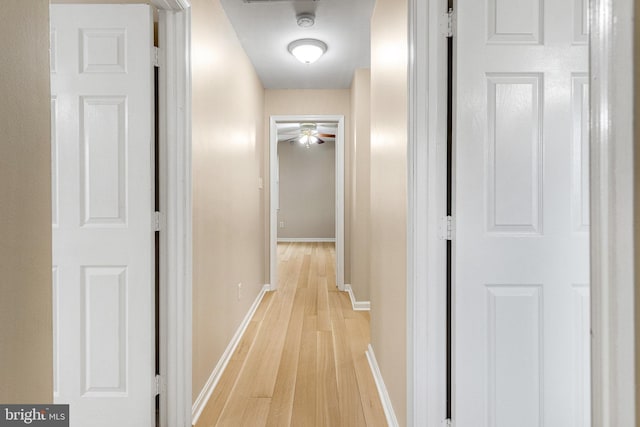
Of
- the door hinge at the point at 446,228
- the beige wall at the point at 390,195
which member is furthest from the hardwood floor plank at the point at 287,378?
the door hinge at the point at 446,228

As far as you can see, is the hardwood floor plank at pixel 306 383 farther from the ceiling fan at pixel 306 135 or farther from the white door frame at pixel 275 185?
the ceiling fan at pixel 306 135

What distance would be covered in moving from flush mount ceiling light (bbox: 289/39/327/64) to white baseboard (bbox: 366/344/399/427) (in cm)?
246

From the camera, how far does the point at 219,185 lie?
243cm

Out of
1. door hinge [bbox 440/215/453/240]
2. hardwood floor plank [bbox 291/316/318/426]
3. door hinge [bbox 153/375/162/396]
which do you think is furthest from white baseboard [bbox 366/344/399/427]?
door hinge [bbox 153/375/162/396]

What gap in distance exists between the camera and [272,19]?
2723 mm

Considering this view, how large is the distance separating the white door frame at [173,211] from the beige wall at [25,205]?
0.97m

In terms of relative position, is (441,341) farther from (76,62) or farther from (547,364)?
(76,62)

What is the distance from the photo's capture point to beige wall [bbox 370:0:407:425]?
161 cm

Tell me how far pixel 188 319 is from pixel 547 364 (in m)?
1.55

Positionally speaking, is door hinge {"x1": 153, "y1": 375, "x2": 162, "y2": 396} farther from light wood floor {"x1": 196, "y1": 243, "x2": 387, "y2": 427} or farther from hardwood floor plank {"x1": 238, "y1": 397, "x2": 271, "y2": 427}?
hardwood floor plank {"x1": 238, "y1": 397, "x2": 271, "y2": 427}

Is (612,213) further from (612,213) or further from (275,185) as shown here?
(275,185)

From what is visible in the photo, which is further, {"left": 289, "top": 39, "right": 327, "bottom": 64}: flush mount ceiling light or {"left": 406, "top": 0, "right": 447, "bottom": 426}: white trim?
{"left": 289, "top": 39, "right": 327, "bottom": 64}: flush mount ceiling light

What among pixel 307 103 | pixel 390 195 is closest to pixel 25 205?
pixel 390 195

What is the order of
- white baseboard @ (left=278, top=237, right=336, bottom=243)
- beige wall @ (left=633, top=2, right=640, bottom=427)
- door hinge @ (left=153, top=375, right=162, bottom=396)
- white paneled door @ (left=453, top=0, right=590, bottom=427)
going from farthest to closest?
white baseboard @ (left=278, top=237, right=336, bottom=243) → door hinge @ (left=153, top=375, right=162, bottom=396) → white paneled door @ (left=453, top=0, right=590, bottom=427) → beige wall @ (left=633, top=2, right=640, bottom=427)
